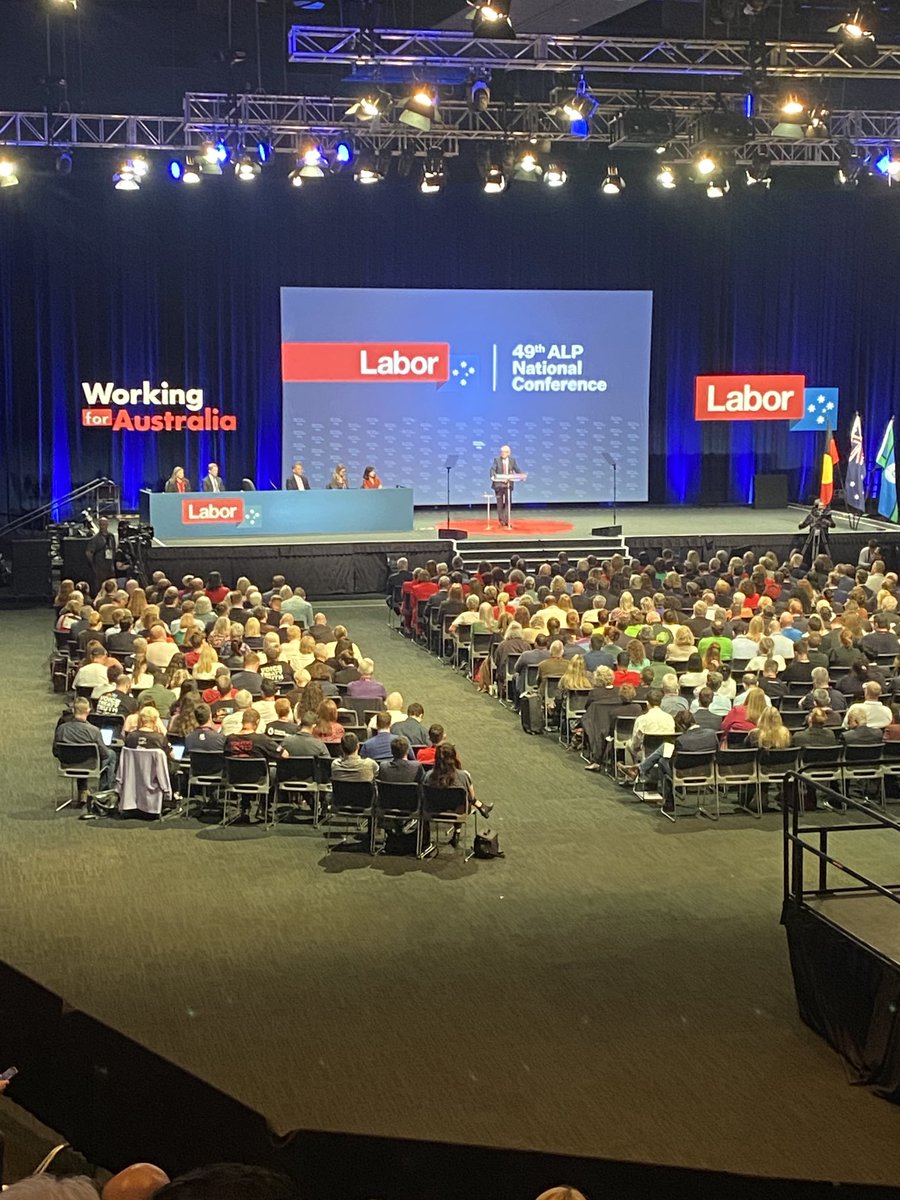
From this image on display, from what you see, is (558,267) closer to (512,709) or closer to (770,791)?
(512,709)

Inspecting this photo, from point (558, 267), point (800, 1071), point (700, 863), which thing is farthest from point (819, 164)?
point (800, 1071)

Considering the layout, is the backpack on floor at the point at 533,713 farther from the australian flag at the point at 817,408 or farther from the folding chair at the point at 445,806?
the australian flag at the point at 817,408

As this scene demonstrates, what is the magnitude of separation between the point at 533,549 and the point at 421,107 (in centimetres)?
702

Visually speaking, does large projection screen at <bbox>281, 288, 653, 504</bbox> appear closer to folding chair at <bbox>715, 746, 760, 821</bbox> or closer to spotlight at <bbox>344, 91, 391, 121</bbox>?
spotlight at <bbox>344, 91, 391, 121</bbox>

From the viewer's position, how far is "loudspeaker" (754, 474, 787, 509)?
26.2 metres

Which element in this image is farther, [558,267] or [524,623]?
[558,267]

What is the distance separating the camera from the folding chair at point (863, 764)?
1134cm

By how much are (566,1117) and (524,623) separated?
30.2 ft

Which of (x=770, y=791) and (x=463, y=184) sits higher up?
(x=463, y=184)

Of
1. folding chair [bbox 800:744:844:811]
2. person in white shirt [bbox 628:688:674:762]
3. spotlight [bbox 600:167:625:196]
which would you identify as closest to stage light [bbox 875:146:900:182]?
spotlight [bbox 600:167:625:196]

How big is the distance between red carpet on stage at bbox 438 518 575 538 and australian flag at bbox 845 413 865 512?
16.5 ft

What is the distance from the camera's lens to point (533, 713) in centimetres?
1412

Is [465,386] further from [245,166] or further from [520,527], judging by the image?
[245,166]

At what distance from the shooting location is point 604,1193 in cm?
553
